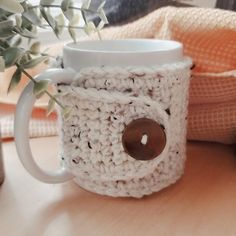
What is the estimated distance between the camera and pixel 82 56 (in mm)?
325

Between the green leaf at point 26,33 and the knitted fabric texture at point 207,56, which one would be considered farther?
the knitted fabric texture at point 207,56

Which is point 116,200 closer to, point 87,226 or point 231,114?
point 87,226

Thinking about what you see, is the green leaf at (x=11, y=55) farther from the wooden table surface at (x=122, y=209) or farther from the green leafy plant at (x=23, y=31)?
the wooden table surface at (x=122, y=209)

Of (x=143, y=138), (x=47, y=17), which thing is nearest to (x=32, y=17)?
(x=47, y=17)

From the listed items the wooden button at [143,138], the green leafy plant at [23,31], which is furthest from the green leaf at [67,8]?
the wooden button at [143,138]

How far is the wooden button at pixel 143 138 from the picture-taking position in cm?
31

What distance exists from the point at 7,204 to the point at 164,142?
0.15m

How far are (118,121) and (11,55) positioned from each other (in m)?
0.10

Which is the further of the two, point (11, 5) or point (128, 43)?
point (128, 43)

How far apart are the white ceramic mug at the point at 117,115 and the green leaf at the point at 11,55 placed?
0.03 meters

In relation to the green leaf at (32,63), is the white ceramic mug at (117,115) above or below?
below

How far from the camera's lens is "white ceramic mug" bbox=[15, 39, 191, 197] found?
315 millimetres

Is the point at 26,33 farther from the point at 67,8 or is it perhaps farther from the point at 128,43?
the point at 128,43

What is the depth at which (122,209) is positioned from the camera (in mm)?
333
